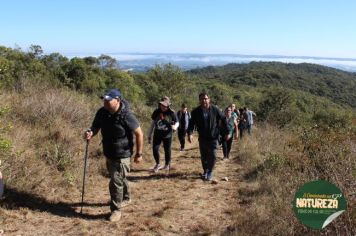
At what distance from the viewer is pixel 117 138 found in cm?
599

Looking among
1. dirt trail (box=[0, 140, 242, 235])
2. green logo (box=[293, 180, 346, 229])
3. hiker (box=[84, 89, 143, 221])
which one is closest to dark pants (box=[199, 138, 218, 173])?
dirt trail (box=[0, 140, 242, 235])

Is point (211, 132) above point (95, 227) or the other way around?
above

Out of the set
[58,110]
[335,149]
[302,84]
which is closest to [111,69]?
[58,110]

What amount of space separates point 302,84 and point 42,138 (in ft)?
474

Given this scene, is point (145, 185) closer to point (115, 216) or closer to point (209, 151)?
point (209, 151)

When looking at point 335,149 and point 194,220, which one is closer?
point 194,220

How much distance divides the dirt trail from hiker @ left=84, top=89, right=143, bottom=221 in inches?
15.9

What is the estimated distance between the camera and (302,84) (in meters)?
145

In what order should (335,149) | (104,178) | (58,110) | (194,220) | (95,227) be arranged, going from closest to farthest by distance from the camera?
1. (95,227)
2. (194,220)
3. (335,149)
4. (104,178)
5. (58,110)

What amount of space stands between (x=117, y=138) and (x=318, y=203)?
3.19 m

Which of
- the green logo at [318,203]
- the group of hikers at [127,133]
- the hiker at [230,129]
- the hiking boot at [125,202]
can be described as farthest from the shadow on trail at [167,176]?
the green logo at [318,203]

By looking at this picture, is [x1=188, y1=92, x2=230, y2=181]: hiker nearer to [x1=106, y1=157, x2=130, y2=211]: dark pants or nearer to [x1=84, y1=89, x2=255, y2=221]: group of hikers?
[x1=84, y1=89, x2=255, y2=221]: group of hikers

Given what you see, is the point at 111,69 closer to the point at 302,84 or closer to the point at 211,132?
the point at 211,132

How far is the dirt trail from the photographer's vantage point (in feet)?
18.7
